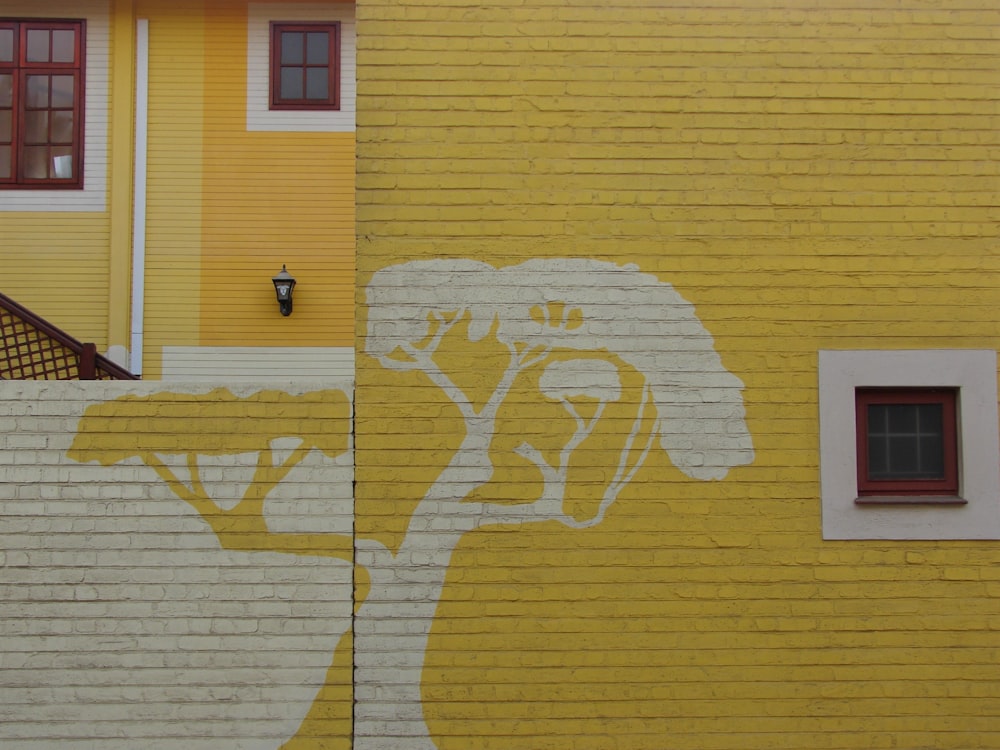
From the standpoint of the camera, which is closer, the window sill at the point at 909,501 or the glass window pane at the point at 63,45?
the window sill at the point at 909,501

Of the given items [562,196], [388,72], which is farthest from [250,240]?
[562,196]

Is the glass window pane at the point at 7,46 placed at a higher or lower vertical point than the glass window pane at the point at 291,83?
higher

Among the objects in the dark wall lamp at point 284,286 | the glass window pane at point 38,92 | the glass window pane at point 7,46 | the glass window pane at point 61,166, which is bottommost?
the dark wall lamp at point 284,286

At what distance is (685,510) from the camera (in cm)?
498

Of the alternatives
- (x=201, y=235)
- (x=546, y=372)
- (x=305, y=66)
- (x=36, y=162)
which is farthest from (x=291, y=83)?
(x=546, y=372)

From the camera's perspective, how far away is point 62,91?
9383 millimetres

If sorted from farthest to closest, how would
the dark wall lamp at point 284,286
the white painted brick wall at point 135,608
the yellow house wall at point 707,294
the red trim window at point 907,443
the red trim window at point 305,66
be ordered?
the red trim window at point 305,66
the dark wall lamp at point 284,286
the red trim window at point 907,443
the yellow house wall at point 707,294
the white painted brick wall at point 135,608

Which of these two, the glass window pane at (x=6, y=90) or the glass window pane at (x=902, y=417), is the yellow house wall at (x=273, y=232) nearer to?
the glass window pane at (x=6, y=90)

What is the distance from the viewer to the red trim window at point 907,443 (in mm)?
5059

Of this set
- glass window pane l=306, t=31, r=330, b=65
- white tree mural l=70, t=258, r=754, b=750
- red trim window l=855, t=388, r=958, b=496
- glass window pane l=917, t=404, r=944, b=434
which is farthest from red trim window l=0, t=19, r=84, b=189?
glass window pane l=917, t=404, r=944, b=434

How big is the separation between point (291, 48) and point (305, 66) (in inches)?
10.3

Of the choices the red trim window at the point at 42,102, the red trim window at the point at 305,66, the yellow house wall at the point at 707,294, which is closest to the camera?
the yellow house wall at the point at 707,294

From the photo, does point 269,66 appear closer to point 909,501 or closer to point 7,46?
point 7,46

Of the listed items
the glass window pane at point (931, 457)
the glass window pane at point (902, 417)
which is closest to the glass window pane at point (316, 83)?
the glass window pane at point (902, 417)
